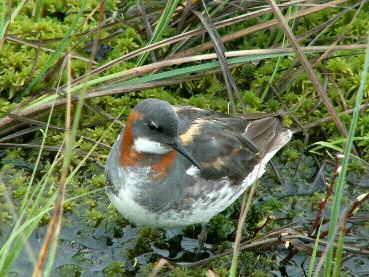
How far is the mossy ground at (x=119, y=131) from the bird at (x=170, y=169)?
1.43ft

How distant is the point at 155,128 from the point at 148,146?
162 mm

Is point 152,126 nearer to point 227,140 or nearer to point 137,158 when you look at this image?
point 137,158

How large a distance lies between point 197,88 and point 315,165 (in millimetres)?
1263

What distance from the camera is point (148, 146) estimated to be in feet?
15.8

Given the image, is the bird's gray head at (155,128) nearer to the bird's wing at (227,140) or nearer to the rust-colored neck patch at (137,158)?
the rust-colored neck patch at (137,158)

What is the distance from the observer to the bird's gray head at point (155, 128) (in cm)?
465

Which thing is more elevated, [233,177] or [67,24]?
[67,24]

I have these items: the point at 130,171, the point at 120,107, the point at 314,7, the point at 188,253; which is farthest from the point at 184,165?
the point at 314,7

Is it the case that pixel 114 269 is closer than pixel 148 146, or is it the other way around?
pixel 148 146

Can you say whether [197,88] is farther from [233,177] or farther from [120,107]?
[233,177]

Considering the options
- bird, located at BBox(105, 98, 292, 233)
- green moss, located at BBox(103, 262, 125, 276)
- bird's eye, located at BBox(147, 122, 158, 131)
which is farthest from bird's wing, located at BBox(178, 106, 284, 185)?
green moss, located at BBox(103, 262, 125, 276)

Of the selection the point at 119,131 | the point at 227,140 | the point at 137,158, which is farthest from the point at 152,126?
the point at 119,131

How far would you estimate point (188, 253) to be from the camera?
5398 millimetres

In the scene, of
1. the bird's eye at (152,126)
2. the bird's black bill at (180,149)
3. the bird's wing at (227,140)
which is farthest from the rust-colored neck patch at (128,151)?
the bird's wing at (227,140)
